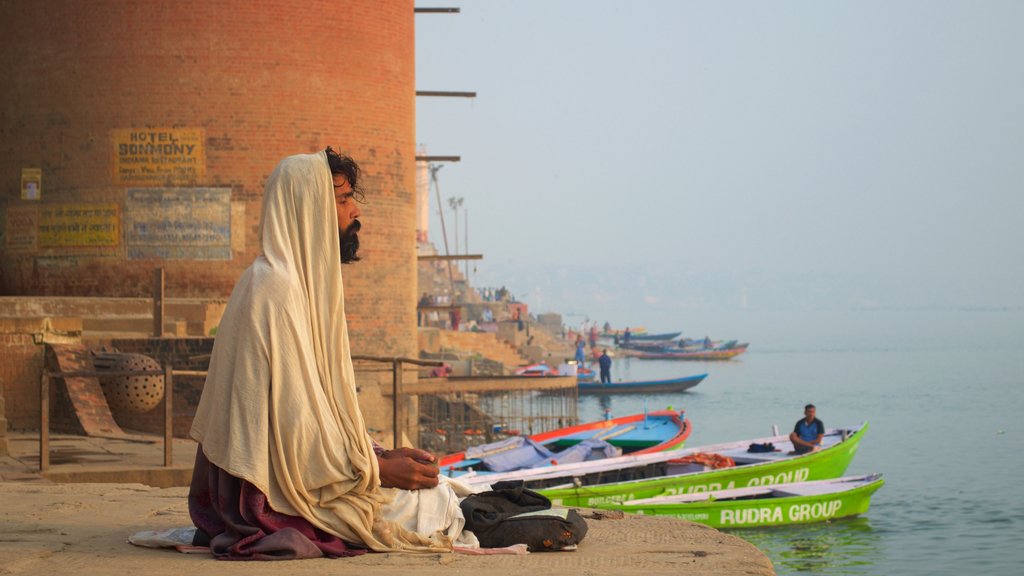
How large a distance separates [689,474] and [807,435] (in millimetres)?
4356

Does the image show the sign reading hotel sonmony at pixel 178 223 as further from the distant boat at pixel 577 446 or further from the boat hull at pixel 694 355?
the boat hull at pixel 694 355

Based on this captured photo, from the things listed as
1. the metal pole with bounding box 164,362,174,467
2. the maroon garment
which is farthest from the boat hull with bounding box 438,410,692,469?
the maroon garment

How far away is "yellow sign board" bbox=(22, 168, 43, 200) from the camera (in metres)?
22.6

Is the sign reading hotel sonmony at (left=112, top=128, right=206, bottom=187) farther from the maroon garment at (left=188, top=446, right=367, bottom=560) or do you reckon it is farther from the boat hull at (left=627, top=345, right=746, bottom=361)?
the boat hull at (left=627, top=345, right=746, bottom=361)

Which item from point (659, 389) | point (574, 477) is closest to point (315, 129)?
point (574, 477)

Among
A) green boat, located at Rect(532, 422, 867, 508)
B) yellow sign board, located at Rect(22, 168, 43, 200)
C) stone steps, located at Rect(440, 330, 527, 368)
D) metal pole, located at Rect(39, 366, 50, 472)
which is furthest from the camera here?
stone steps, located at Rect(440, 330, 527, 368)

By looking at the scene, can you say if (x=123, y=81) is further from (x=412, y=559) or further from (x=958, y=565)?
(x=412, y=559)

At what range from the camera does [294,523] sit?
18.9 ft

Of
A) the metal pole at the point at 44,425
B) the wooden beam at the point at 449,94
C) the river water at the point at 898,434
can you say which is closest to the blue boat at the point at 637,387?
the river water at the point at 898,434

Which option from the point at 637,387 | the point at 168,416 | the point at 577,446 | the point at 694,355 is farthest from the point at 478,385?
the point at 694,355

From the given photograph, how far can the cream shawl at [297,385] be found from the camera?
568 cm

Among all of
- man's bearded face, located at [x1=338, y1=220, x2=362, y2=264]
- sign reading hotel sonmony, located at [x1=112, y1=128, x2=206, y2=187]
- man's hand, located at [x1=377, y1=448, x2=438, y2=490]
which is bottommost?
→ man's hand, located at [x1=377, y1=448, x2=438, y2=490]

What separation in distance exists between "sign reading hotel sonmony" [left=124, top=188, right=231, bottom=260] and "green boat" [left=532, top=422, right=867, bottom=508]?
22.9ft

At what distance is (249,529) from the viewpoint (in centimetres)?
568
